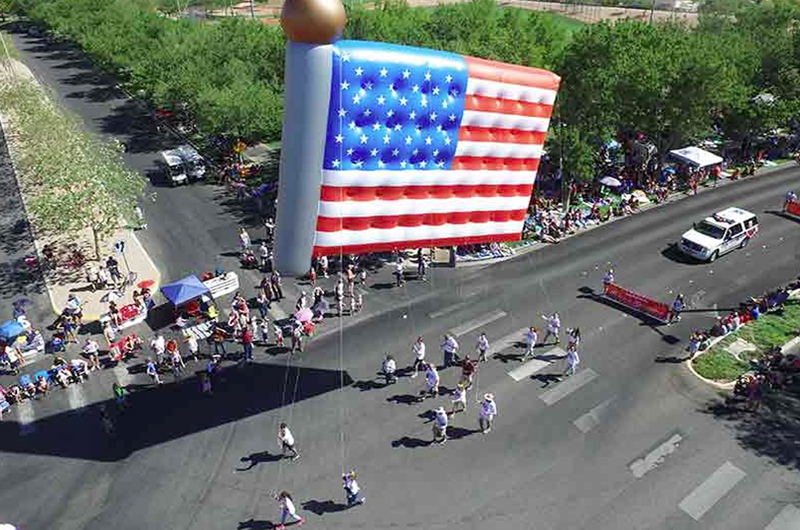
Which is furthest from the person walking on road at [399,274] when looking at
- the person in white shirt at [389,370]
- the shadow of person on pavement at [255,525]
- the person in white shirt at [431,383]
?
the shadow of person on pavement at [255,525]

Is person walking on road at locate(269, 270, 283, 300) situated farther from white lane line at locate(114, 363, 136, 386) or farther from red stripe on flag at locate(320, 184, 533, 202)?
red stripe on flag at locate(320, 184, 533, 202)

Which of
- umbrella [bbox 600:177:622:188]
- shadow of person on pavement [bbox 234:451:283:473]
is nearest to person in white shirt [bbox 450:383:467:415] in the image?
shadow of person on pavement [bbox 234:451:283:473]

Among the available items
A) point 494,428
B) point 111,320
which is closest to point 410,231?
point 494,428

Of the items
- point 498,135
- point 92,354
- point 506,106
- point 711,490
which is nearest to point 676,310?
point 711,490

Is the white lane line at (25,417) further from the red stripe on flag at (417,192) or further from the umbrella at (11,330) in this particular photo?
the red stripe on flag at (417,192)

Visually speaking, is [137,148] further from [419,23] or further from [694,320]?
[694,320]

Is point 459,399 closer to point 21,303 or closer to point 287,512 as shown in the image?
point 287,512
